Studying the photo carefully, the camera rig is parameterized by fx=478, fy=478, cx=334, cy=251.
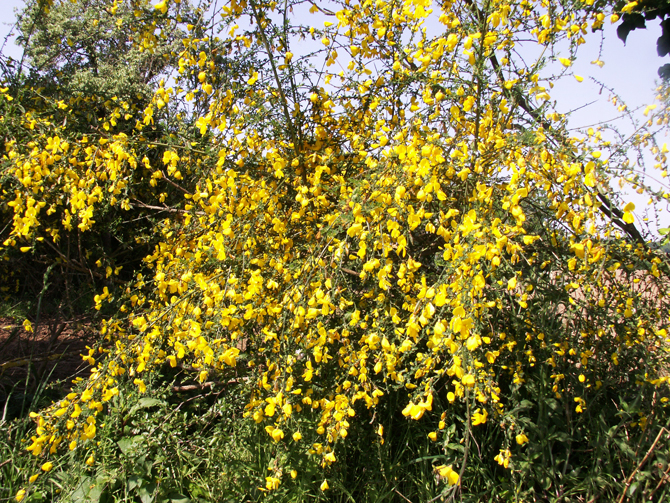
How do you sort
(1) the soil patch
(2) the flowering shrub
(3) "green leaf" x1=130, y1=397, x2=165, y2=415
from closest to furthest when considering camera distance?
(2) the flowering shrub
(3) "green leaf" x1=130, y1=397, x2=165, y2=415
(1) the soil patch

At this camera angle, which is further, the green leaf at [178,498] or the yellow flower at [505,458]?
the green leaf at [178,498]

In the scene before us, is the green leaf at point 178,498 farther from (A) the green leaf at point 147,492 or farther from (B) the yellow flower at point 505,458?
(B) the yellow flower at point 505,458

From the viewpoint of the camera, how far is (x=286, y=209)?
235 cm

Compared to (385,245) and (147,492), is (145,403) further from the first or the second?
(385,245)

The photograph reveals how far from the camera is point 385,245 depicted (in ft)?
5.36

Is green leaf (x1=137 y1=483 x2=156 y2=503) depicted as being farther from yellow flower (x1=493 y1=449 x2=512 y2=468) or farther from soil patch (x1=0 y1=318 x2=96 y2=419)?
yellow flower (x1=493 y1=449 x2=512 y2=468)

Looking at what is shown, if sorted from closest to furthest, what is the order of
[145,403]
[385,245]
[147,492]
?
[385,245] → [147,492] → [145,403]

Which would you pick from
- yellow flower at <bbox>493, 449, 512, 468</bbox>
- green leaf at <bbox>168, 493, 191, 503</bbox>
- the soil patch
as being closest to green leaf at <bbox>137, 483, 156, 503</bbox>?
green leaf at <bbox>168, 493, 191, 503</bbox>

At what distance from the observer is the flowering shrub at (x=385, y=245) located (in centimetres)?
167

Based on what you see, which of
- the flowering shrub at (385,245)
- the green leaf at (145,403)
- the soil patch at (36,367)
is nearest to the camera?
the flowering shrub at (385,245)

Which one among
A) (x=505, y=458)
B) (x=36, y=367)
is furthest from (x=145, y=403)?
(x=505, y=458)

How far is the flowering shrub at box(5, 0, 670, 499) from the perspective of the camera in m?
1.67

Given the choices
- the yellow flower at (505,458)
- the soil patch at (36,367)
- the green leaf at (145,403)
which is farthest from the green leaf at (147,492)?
the yellow flower at (505,458)

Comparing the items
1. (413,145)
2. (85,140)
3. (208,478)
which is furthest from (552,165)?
(85,140)
